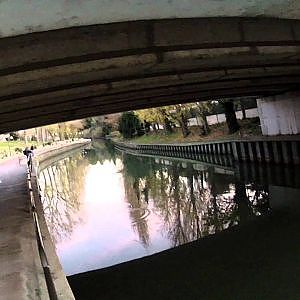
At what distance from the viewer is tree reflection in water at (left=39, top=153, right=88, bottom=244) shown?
60.5 feet

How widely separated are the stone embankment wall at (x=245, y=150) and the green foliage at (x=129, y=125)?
27.7 metres

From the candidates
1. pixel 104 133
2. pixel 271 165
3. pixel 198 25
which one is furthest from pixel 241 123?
pixel 104 133

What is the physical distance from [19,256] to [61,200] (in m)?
18.1

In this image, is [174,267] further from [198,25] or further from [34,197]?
[34,197]

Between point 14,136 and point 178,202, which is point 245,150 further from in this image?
point 14,136

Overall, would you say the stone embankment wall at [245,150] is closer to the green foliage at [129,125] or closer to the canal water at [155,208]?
the canal water at [155,208]

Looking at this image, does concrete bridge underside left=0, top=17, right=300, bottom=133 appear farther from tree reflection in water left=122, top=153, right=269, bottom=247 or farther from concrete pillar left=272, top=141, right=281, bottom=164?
concrete pillar left=272, top=141, right=281, bottom=164

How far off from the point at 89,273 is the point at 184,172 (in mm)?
20924

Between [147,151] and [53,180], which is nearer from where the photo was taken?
[53,180]

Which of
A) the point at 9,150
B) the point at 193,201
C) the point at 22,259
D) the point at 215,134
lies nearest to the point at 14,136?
the point at 9,150

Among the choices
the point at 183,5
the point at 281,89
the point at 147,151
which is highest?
the point at 183,5

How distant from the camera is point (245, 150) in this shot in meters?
29.9

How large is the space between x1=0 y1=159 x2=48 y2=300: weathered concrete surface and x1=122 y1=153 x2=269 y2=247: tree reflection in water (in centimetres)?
376

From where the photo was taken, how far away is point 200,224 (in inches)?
598
